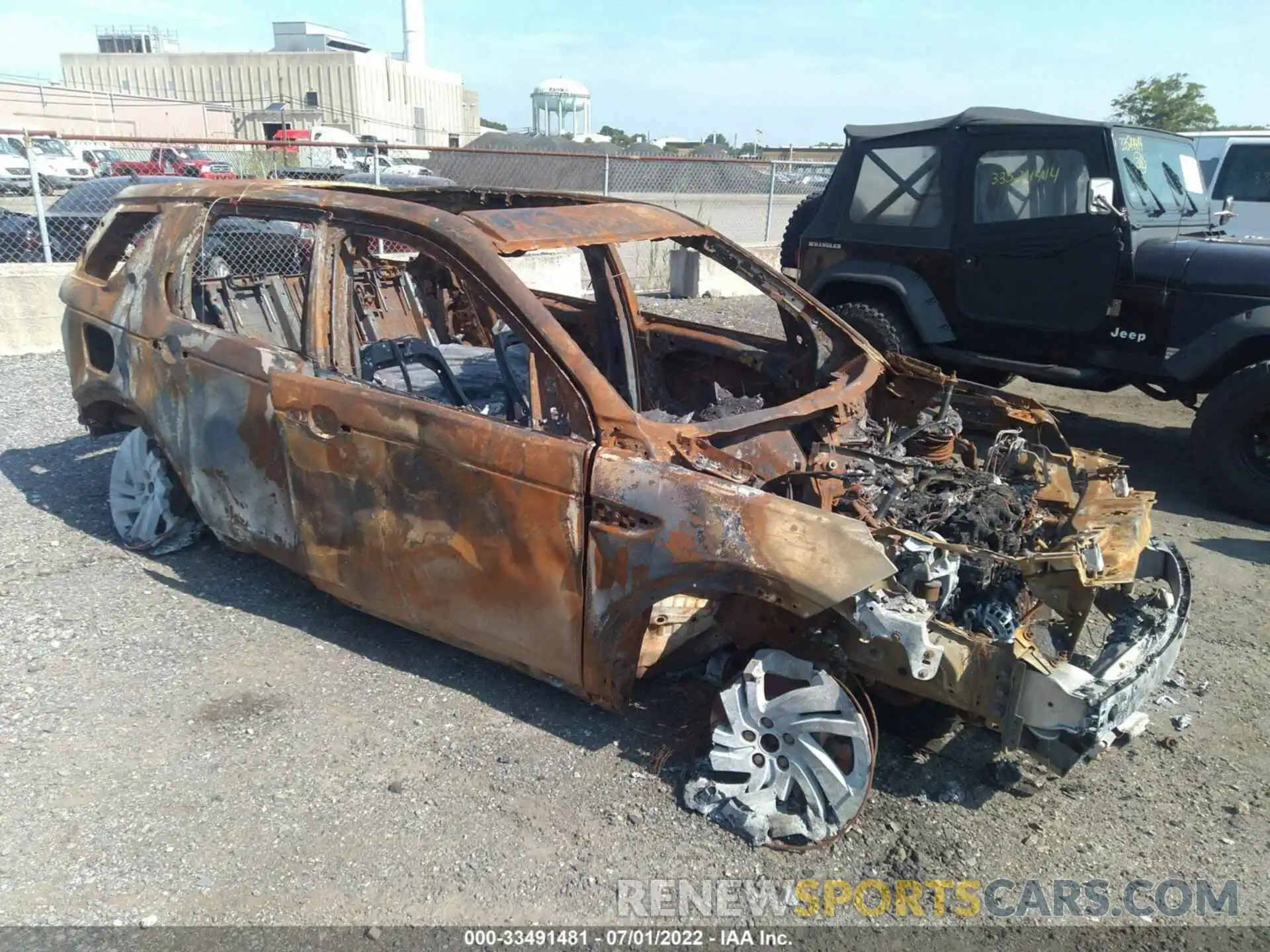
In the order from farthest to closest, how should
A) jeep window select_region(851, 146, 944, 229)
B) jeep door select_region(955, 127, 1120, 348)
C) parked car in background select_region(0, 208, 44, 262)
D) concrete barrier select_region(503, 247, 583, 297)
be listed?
concrete barrier select_region(503, 247, 583, 297), parked car in background select_region(0, 208, 44, 262), jeep window select_region(851, 146, 944, 229), jeep door select_region(955, 127, 1120, 348)

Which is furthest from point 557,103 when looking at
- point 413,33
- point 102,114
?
point 102,114

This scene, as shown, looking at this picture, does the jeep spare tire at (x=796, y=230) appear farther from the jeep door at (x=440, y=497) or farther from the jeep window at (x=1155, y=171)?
the jeep door at (x=440, y=497)

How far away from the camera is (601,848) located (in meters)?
2.78

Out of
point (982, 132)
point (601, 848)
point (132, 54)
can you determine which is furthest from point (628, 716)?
point (132, 54)

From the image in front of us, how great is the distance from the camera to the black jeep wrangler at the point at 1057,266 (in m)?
5.71

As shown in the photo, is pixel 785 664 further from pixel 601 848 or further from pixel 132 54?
pixel 132 54

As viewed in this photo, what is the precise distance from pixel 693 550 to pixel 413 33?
6428 cm

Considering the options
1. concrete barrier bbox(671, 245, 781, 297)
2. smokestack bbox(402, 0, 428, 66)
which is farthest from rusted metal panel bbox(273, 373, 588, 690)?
smokestack bbox(402, 0, 428, 66)

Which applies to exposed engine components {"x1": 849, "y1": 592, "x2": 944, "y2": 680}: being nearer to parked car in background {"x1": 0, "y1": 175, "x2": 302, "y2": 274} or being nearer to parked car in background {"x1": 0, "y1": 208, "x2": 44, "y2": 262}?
parked car in background {"x1": 0, "y1": 175, "x2": 302, "y2": 274}

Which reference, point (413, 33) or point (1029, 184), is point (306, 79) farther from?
point (1029, 184)

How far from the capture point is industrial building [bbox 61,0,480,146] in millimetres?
50250

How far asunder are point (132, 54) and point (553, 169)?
44.3 meters

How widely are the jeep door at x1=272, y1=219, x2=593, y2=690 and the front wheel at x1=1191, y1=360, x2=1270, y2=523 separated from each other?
441cm

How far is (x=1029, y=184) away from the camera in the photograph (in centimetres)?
661
